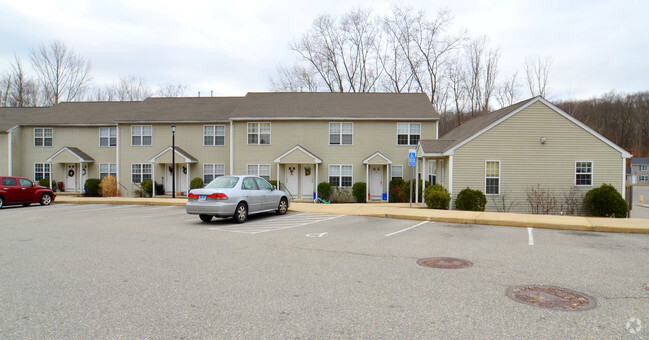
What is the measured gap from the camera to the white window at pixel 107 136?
28812 mm

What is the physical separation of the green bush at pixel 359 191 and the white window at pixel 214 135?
9.33m

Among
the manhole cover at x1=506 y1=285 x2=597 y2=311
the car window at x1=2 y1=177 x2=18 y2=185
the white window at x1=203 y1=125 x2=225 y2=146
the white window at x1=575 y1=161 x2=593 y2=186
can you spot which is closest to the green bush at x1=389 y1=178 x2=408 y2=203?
the white window at x1=575 y1=161 x2=593 y2=186

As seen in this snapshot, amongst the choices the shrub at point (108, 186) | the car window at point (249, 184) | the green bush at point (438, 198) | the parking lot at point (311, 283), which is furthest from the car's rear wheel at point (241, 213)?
the shrub at point (108, 186)

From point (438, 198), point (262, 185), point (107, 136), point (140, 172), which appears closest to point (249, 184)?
point (262, 185)

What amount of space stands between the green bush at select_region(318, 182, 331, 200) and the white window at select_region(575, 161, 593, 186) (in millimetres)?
12663

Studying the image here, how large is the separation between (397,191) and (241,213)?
12819mm

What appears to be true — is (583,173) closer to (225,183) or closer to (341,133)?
(341,133)

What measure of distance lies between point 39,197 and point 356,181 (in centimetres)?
1664

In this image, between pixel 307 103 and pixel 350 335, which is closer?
pixel 350 335

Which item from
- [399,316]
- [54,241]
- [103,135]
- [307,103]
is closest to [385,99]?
[307,103]

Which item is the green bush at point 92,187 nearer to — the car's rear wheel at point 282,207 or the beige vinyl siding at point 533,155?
the car's rear wheel at point 282,207

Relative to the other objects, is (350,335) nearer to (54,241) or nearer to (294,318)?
(294,318)

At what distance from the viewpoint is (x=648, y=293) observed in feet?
18.1

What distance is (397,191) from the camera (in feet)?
78.1
